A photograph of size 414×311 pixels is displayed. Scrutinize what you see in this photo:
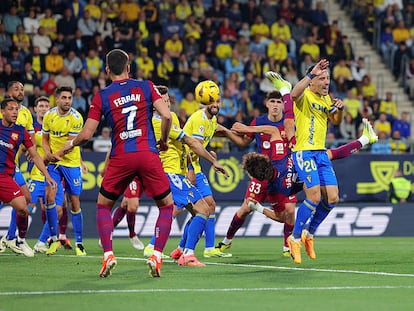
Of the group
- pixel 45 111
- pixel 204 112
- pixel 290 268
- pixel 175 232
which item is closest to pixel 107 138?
pixel 175 232

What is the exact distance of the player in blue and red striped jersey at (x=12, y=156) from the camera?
14.9 meters

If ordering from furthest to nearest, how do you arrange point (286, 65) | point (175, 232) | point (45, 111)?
point (286, 65) → point (175, 232) → point (45, 111)

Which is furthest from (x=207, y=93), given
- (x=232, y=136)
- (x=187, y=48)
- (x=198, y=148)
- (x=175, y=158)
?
(x=187, y=48)

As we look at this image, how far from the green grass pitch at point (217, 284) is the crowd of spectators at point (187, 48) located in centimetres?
1062

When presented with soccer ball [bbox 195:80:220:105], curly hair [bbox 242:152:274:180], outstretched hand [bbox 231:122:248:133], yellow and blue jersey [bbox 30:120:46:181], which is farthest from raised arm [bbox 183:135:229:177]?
yellow and blue jersey [bbox 30:120:46:181]

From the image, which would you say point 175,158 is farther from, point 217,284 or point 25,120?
point 217,284

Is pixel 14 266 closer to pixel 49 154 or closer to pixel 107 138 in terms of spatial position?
pixel 49 154

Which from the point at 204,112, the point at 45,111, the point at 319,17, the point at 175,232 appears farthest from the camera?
the point at 319,17

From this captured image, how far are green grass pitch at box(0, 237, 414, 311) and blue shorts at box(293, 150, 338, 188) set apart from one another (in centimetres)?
116

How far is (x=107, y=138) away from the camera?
23844 millimetres

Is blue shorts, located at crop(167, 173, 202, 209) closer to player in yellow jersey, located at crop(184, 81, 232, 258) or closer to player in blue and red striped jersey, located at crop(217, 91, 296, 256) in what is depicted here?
player in yellow jersey, located at crop(184, 81, 232, 258)

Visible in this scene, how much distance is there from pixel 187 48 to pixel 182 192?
1574 centimetres

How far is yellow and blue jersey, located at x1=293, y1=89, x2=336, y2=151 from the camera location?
14.2m

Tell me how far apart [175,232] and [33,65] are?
683 cm
